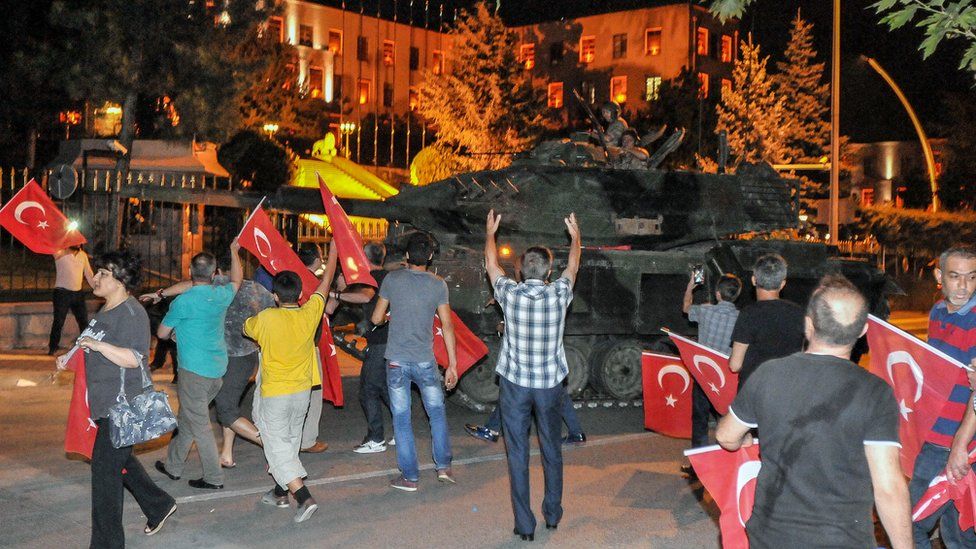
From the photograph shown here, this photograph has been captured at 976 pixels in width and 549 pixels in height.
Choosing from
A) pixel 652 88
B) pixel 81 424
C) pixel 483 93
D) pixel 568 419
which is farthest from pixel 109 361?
pixel 652 88

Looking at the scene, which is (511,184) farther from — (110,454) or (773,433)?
(773,433)

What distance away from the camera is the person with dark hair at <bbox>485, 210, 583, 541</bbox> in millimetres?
6473

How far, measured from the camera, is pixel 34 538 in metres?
6.34

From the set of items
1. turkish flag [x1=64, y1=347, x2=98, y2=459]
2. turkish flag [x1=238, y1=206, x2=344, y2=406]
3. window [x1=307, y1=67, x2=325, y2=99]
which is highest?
window [x1=307, y1=67, x2=325, y2=99]

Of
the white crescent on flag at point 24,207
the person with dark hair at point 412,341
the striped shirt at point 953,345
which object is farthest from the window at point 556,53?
the striped shirt at point 953,345

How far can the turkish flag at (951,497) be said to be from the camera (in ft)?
17.0

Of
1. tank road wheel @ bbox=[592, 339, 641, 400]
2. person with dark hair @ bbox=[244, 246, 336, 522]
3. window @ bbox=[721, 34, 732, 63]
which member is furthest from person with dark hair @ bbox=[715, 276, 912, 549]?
window @ bbox=[721, 34, 732, 63]

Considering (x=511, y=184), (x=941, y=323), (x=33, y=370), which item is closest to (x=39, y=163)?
(x=33, y=370)

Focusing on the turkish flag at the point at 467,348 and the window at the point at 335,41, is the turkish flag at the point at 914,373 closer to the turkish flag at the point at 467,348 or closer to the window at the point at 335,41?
the turkish flag at the point at 467,348

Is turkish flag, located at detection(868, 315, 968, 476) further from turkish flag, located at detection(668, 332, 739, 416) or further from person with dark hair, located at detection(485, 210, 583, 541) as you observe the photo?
person with dark hair, located at detection(485, 210, 583, 541)

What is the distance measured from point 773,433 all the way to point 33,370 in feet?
36.7

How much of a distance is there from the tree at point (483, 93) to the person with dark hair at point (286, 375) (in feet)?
108

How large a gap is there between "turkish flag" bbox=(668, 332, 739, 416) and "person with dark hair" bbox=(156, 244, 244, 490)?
325 centimetres

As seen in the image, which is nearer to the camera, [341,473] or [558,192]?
[341,473]
